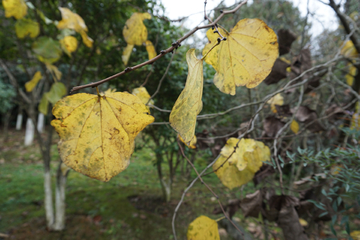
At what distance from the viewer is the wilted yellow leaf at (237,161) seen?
2.19ft

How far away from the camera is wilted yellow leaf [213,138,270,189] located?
668 mm

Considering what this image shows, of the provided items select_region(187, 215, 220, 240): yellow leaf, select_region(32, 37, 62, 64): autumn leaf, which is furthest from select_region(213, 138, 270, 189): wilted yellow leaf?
select_region(32, 37, 62, 64): autumn leaf

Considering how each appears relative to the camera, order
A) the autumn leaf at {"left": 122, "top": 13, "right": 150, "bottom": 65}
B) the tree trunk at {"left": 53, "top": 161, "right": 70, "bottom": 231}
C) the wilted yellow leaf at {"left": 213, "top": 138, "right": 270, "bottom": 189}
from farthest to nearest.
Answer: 1. the tree trunk at {"left": 53, "top": 161, "right": 70, "bottom": 231}
2. the autumn leaf at {"left": 122, "top": 13, "right": 150, "bottom": 65}
3. the wilted yellow leaf at {"left": 213, "top": 138, "right": 270, "bottom": 189}

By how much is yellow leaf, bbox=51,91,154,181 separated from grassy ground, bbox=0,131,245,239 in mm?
1229

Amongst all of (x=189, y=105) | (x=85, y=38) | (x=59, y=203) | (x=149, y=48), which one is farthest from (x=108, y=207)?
(x=189, y=105)

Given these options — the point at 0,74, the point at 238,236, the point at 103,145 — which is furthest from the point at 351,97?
the point at 0,74

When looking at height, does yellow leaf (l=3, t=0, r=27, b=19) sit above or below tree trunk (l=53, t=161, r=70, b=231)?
above

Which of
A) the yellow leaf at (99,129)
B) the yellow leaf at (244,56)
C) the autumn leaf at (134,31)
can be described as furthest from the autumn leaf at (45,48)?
the yellow leaf at (244,56)

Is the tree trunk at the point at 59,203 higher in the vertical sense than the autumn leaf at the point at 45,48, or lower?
lower

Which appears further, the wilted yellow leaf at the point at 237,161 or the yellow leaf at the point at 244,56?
the wilted yellow leaf at the point at 237,161

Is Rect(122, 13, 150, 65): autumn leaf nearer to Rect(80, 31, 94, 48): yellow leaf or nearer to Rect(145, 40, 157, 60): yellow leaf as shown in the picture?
Rect(145, 40, 157, 60): yellow leaf

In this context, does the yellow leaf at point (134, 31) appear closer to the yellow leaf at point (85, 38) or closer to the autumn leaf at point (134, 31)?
the autumn leaf at point (134, 31)

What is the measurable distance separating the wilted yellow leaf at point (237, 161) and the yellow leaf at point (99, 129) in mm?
435

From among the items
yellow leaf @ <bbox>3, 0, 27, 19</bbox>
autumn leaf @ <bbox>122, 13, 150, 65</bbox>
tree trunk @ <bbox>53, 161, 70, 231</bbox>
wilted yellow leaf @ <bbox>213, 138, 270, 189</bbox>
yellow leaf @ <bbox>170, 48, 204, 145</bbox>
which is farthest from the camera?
tree trunk @ <bbox>53, 161, 70, 231</bbox>
